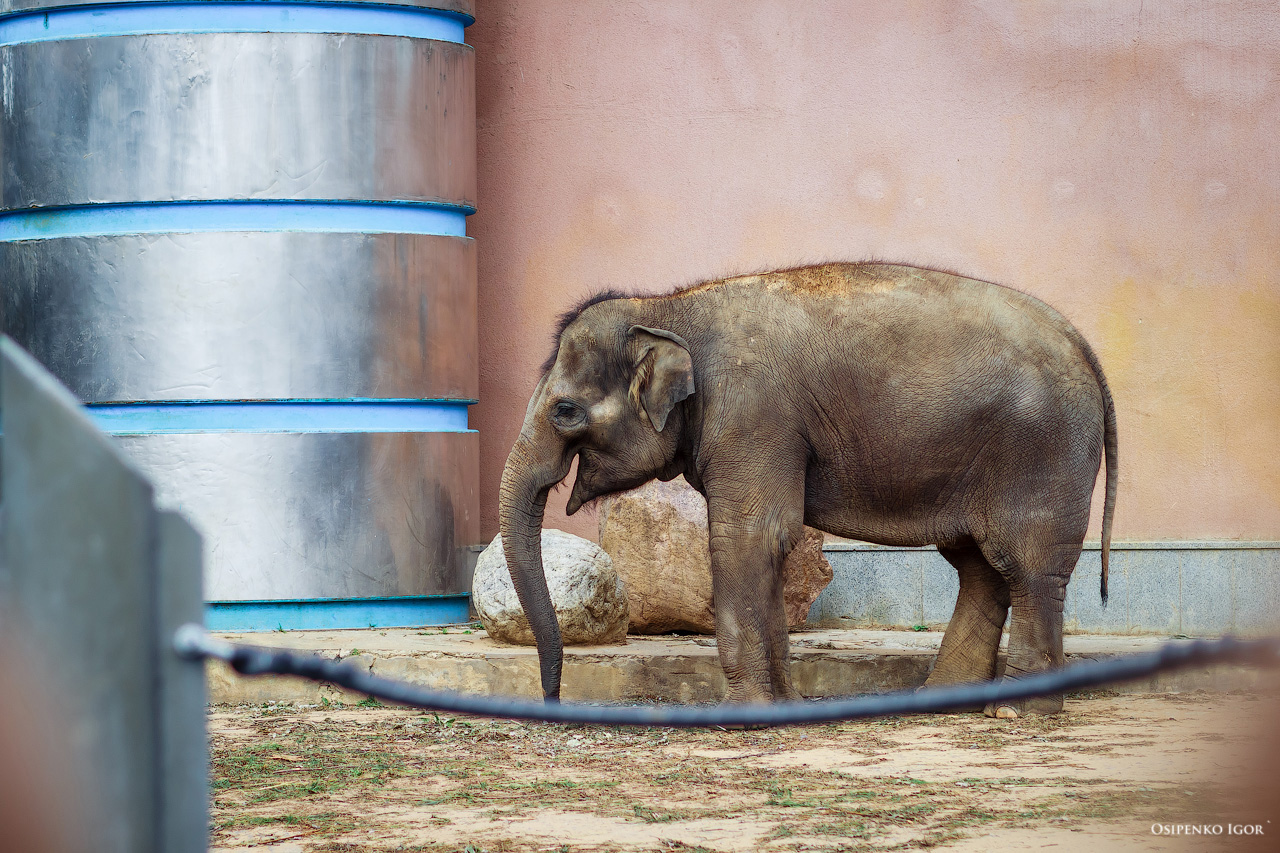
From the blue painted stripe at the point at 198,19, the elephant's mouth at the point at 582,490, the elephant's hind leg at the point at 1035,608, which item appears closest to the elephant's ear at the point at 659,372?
the elephant's mouth at the point at 582,490

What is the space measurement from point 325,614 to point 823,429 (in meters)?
3.43

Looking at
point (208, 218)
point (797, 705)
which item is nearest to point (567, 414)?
point (208, 218)

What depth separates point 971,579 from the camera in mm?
6730

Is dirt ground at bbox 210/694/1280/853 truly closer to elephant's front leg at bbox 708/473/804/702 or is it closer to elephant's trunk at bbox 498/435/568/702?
elephant's front leg at bbox 708/473/804/702

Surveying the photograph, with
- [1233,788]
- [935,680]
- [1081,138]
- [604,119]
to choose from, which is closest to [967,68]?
[1081,138]

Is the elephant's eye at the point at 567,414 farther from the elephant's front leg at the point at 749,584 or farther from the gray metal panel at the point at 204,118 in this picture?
the gray metal panel at the point at 204,118

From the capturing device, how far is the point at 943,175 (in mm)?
8961

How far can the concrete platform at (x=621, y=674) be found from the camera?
688 centimetres

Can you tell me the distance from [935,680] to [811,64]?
4.14 metres

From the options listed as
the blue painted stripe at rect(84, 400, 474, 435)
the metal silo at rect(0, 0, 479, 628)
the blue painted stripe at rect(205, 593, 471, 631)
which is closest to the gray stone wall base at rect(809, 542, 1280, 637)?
the blue painted stripe at rect(205, 593, 471, 631)

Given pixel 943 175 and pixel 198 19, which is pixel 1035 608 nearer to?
pixel 943 175

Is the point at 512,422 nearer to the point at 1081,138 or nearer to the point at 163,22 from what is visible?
the point at 163,22

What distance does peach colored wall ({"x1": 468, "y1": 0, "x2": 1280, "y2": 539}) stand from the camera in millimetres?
8586

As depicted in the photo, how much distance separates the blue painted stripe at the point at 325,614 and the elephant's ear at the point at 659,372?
115 inches
